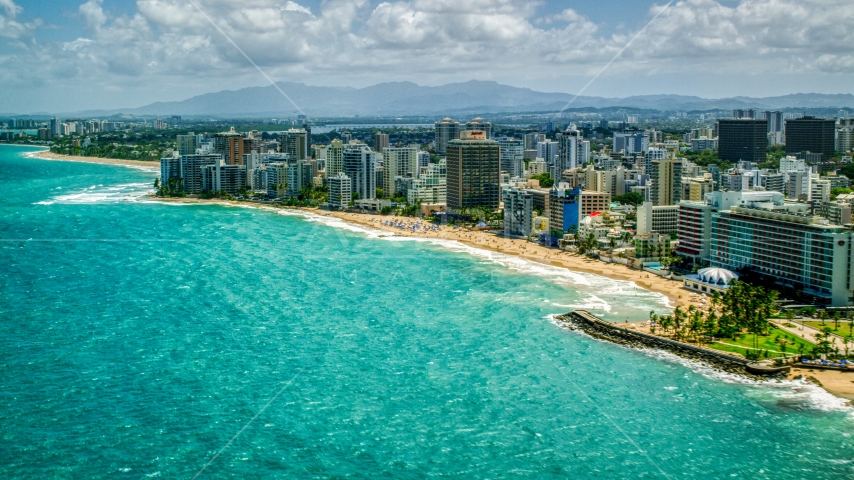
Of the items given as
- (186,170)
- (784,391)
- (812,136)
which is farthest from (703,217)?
(812,136)

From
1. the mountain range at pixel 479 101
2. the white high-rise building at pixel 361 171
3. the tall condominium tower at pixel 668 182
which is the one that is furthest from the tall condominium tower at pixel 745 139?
the mountain range at pixel 479 101

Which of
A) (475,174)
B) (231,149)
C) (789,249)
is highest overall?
(231,149)

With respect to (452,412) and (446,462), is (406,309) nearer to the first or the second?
(452,412)

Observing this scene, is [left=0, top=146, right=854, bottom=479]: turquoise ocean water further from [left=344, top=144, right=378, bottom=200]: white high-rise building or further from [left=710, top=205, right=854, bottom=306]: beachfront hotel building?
[left=344, top=144, right=378, bottom=200]: white high-rise building

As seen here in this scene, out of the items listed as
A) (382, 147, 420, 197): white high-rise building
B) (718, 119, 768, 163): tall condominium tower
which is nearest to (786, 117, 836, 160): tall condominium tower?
(718, 119, 768, 163): tall condominium tower

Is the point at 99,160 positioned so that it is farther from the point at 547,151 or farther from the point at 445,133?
the point at 547,151

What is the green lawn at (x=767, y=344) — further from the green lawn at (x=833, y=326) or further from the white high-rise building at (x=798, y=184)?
the white high-rise building at (x=798, y=184)

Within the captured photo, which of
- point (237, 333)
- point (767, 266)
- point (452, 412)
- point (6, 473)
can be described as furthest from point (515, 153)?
point (6, 473)
